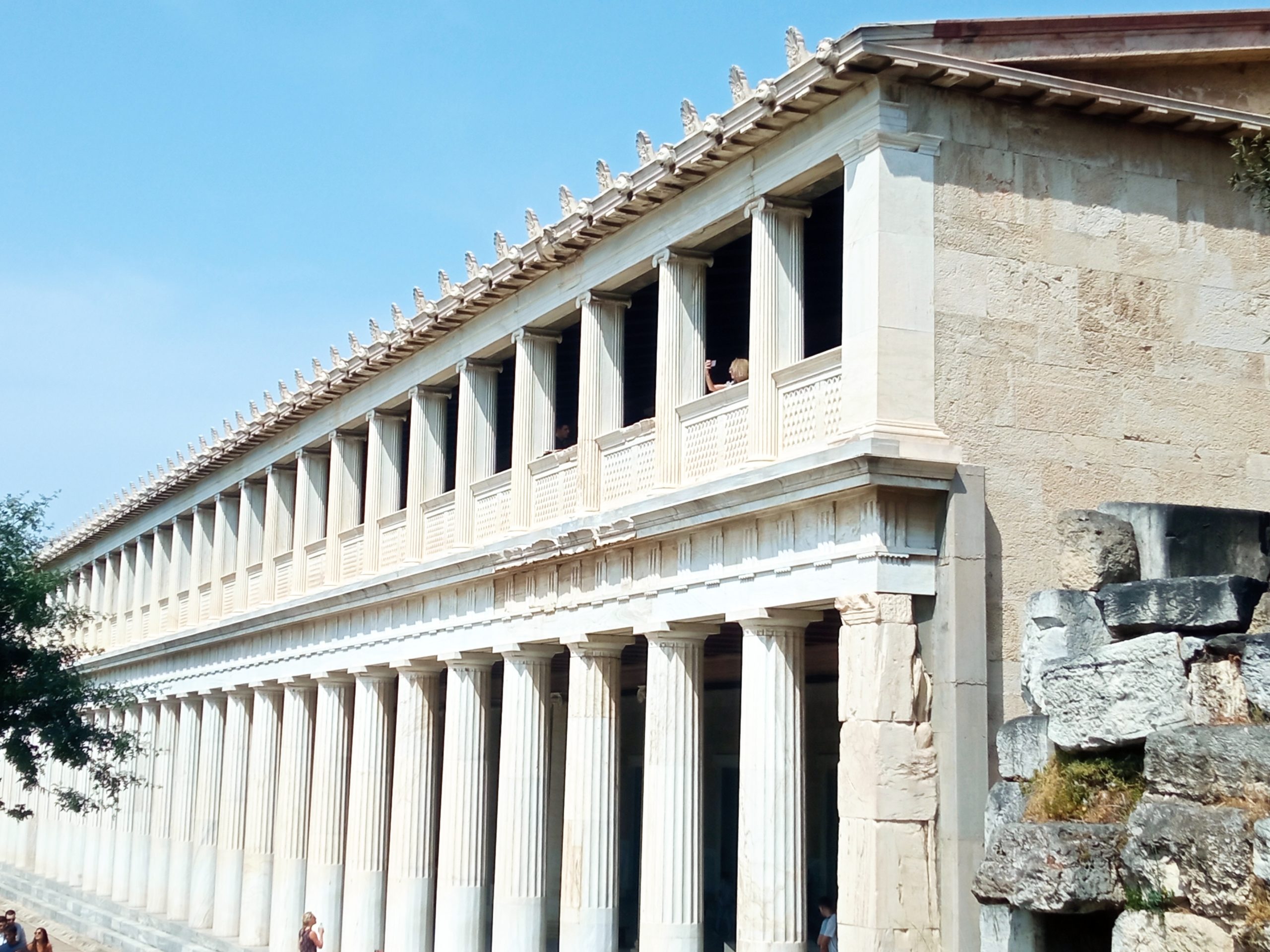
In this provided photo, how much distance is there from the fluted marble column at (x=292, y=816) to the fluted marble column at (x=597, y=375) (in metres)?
10.7

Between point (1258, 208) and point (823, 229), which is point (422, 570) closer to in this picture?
point (823, 229)

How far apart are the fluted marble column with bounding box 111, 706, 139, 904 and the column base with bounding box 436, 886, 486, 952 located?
17.2 metres

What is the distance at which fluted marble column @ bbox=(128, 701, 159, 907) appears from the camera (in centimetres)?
3609

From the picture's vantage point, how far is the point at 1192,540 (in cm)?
1087

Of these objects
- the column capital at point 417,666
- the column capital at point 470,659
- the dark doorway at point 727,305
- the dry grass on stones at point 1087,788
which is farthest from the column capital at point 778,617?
the column capital at point 417,666

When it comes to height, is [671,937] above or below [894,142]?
below

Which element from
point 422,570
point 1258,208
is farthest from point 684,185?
point 422,570

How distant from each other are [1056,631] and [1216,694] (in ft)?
5.14

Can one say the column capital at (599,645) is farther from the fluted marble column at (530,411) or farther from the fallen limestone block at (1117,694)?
the fallen limestone block at (1117,694)

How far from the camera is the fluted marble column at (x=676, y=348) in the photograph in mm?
17438

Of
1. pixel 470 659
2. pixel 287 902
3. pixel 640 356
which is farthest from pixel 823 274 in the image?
pixel 287 902

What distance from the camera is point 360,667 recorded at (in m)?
25.4

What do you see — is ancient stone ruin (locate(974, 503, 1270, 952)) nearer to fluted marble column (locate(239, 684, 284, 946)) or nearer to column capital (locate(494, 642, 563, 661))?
column capital (locate(494, 642, 563, 661))

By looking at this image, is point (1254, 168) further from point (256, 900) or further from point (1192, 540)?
point (256, 900)
